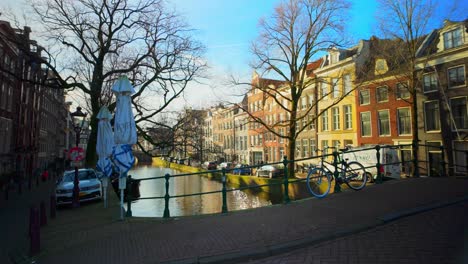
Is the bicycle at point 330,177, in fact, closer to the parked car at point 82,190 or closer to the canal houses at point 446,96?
the parked car at point 82,190

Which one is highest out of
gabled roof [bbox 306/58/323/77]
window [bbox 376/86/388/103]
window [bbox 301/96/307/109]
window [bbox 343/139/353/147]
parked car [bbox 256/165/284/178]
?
gabled roof [bbox 306/58/323/77]

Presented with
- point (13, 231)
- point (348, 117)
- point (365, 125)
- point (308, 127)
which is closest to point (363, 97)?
point (365, 125)

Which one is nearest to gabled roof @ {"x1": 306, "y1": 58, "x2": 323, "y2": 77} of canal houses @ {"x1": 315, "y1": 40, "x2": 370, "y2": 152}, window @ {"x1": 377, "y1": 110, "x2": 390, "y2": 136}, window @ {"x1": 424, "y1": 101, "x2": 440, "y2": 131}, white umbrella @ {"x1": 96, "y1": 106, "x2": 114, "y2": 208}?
canal houses @ {"x1": 315, "y1": 40, "x2": 370, "y2": 152}

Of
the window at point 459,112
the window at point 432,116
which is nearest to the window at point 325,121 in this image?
the window at point 432,116

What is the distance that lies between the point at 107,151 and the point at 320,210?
362 inches

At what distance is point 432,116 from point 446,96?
207 cm

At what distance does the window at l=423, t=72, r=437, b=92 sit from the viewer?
22.6 meters

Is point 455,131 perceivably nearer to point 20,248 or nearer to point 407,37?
point 407,37

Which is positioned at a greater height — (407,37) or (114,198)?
(407,37)

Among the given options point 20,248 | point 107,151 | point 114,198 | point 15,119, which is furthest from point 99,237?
point 15,119

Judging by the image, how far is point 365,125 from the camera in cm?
2914

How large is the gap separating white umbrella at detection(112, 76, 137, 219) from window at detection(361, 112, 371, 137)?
2652 centimetres

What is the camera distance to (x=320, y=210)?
6148 mm

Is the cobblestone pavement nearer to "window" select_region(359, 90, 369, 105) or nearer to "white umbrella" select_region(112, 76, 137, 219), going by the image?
"white umbrella" select_region(112, 76, 137, 219)
